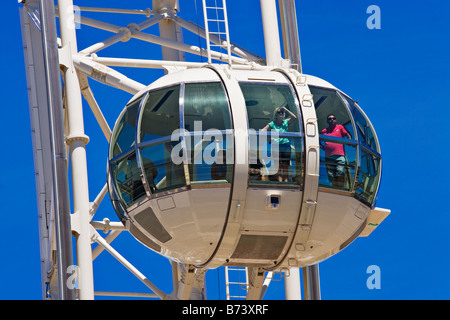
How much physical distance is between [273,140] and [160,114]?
6.56 ft

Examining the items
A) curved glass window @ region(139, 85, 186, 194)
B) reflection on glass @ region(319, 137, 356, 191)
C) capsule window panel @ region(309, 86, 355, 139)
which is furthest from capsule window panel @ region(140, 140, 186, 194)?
capsule window panel @ region(309, 86, 355, 139)

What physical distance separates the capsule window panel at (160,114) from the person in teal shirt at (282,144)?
1.55 meters

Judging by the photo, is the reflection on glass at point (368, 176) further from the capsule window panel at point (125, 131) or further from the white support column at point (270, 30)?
the white support column at point (270, 30)

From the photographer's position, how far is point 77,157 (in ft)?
86.9

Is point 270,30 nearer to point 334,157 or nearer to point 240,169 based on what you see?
point 334,157

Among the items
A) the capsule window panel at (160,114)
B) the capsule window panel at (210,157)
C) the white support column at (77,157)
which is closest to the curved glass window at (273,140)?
the capsule window panel at (210,157)

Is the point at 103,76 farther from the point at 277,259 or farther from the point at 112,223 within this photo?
the point at 277,259

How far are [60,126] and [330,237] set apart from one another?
546cm

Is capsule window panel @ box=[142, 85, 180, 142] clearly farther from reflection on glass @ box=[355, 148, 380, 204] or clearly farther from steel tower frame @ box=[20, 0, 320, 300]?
reflection on glass @ box=[355, 148, 380, 204]

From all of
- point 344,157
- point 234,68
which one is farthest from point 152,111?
point 344,157

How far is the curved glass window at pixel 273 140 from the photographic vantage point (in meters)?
22.0

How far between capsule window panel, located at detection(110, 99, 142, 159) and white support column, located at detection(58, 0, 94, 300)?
122 inches

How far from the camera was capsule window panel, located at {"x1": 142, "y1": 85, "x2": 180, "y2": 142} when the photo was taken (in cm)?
2236
